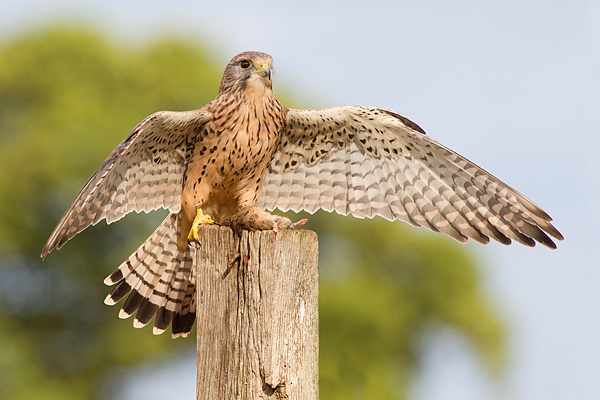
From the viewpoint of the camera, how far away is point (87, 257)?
18969 millimetres

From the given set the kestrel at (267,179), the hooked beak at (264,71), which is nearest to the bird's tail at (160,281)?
the kestrel at (267,179)

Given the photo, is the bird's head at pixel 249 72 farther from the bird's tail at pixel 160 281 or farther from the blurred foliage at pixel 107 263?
the blurred foliage at pixel 107 263

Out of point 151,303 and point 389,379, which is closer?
point 151,303

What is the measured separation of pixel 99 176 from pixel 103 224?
1474 centimetres

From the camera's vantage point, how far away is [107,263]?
61.7ft

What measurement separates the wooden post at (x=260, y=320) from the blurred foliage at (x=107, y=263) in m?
14.1

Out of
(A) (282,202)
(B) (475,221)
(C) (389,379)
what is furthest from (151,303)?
(C) (389,379)

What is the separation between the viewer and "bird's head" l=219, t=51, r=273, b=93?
4758mm

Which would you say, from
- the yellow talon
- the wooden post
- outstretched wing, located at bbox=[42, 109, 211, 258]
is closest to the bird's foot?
the wooden post

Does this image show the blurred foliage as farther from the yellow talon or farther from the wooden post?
the wooden post

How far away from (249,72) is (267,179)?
69cm

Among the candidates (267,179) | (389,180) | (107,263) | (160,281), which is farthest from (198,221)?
(107,263)

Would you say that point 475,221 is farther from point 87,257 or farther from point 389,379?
point 87,257

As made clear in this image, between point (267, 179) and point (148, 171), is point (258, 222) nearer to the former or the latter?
point (148, 171)
